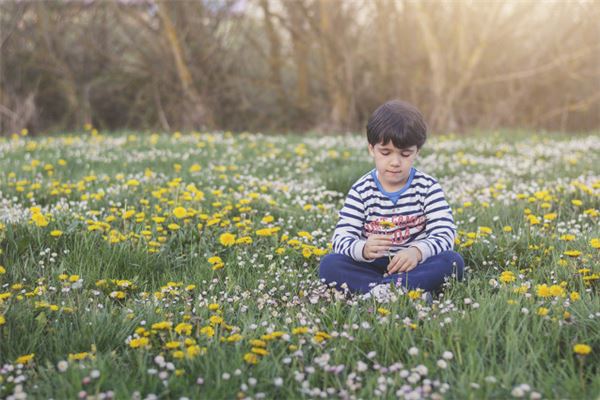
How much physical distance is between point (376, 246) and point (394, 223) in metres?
0.32

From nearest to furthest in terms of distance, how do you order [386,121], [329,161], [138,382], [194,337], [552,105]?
[138,382], [194,337], [386,121], [329,161], [552,105]

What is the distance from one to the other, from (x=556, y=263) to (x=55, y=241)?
2.80 m

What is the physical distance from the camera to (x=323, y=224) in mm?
4152

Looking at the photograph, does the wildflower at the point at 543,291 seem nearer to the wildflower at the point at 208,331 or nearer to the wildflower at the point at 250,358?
the wildflower at the point at 250,358

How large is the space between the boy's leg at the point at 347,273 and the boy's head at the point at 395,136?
1.59 ft

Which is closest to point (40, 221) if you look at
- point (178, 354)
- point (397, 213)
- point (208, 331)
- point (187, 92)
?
point (208, 331)

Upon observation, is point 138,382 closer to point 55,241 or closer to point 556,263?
point 55,241

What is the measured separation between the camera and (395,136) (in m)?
2.83

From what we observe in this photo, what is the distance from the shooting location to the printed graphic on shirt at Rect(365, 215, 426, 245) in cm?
311

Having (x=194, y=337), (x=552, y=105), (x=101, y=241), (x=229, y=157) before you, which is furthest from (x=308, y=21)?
(x=194, y=337)

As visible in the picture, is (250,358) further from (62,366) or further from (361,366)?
(62,366)

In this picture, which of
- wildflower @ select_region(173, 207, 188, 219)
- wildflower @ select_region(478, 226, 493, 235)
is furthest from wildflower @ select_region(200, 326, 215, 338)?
wildflower @ select_region(478, 226, 493, 235)

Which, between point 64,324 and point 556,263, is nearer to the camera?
point 64,324

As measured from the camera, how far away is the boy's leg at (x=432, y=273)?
2878mm
